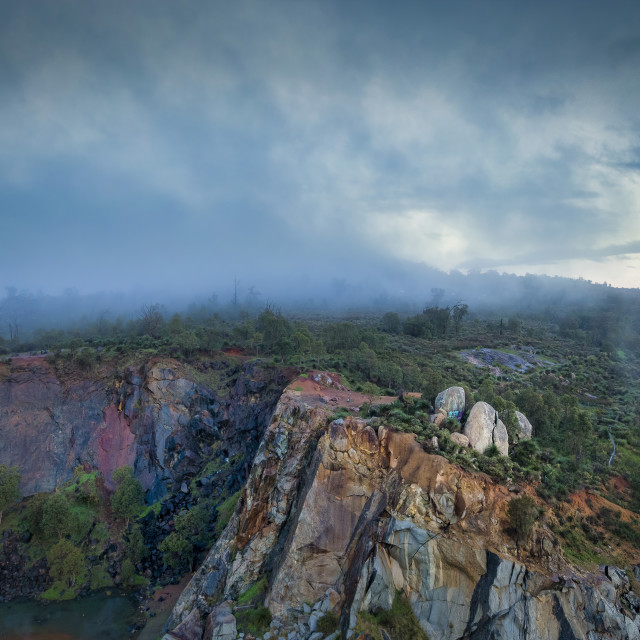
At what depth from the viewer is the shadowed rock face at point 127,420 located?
5100cm

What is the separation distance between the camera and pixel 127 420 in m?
55.0

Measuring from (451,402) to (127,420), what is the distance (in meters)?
50.5

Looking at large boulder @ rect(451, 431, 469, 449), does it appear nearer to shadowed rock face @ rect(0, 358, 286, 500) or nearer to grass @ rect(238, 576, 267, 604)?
grass @ rect(238, 576, 267, 604)

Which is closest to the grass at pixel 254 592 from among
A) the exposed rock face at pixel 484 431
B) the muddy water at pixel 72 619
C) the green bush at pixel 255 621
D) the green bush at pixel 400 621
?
the green bush at pixel 255 621

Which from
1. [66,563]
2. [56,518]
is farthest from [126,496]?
[66,563]

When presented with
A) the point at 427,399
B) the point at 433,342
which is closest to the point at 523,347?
the point at 433,342

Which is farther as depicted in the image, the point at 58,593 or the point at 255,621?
the point at 58,593

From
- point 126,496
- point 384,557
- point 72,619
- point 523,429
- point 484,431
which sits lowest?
point 72,619

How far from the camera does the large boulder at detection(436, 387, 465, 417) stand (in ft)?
99.6

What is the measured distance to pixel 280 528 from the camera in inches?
1190

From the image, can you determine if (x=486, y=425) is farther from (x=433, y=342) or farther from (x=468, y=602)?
(x=433, y=342)

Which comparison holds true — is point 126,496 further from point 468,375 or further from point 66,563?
point 468,375

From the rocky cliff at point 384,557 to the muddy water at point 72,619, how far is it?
1025 cm

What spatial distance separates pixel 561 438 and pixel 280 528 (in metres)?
29.4
